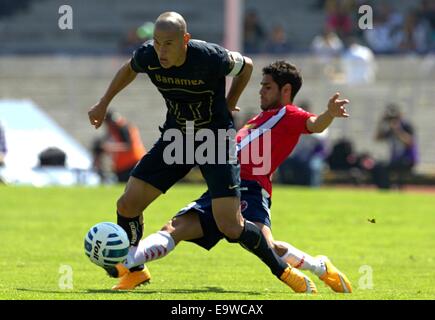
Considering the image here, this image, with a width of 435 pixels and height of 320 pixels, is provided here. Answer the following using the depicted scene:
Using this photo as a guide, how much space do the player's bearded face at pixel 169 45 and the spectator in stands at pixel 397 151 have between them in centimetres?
1715

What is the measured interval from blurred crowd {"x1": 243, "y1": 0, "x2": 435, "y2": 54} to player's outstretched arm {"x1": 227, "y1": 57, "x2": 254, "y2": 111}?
20.1 metres

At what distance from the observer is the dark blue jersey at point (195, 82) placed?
32.6 ft

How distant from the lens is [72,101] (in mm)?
31625

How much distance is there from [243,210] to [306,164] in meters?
16.0

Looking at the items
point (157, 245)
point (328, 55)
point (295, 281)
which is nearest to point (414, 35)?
point (328, 55)

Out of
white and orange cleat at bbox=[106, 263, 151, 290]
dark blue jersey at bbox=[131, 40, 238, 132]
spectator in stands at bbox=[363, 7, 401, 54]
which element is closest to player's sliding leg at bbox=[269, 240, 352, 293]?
white and orange cleat at bbox=[106, 263, 151, 290]

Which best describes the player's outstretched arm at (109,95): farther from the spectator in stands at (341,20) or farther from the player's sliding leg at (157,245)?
the spectator in stands at (341,20)

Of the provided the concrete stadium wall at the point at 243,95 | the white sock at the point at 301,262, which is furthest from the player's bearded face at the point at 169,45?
the concrete stadium wall at the point at 243,95

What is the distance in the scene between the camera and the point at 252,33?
3288cm

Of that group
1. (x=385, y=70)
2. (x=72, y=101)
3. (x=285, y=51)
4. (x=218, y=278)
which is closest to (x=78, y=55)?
(x=72, y=101)

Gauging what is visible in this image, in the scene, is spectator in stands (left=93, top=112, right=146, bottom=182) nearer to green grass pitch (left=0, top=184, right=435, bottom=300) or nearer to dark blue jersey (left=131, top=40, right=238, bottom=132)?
green grass pitch (left=0, top=184, right=435, bottom=300)

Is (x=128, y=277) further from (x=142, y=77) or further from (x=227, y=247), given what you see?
(x=142, y=77)
